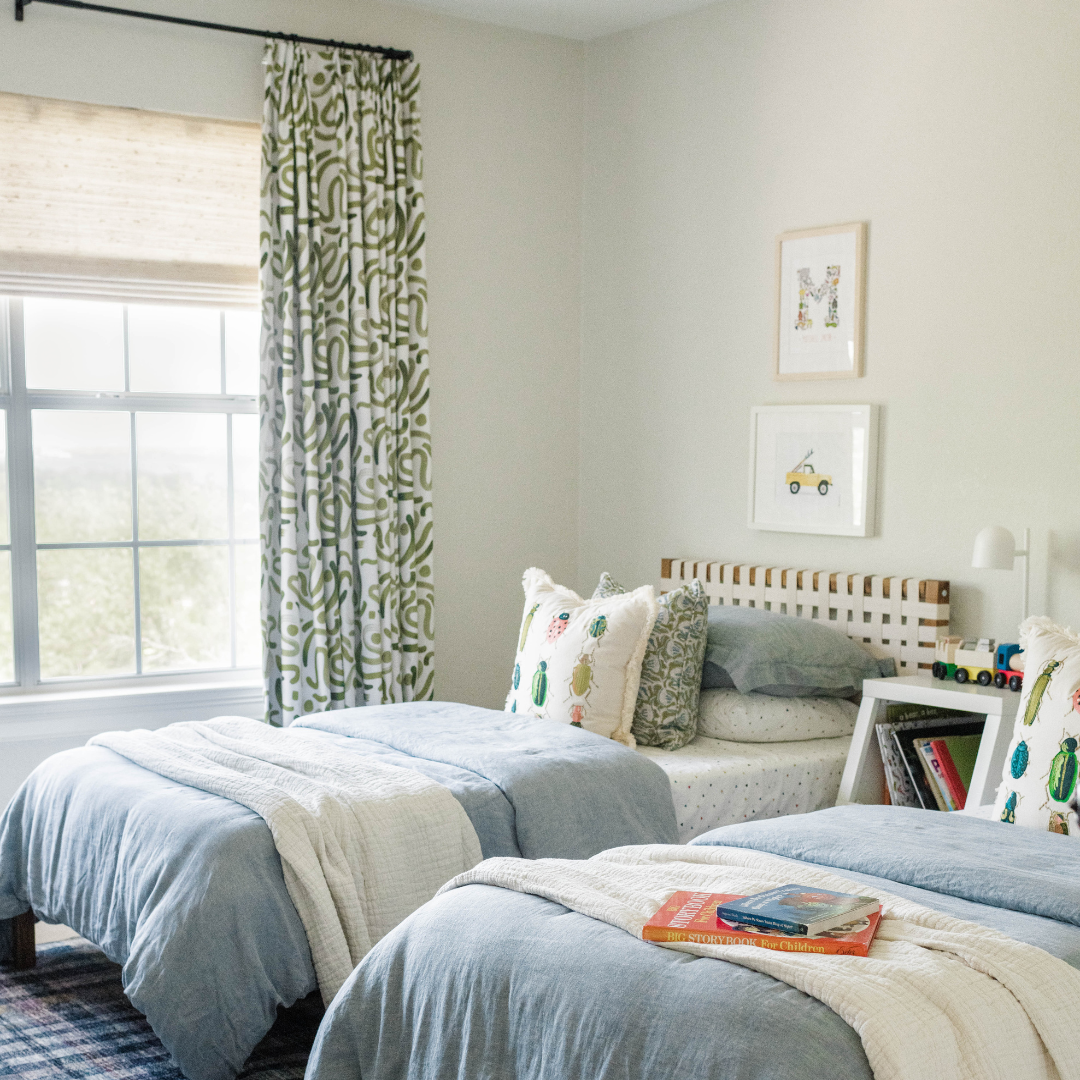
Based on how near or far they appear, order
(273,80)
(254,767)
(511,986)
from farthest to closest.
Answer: (273,80), (254,767), (511,986)

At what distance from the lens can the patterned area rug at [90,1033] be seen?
256 cm

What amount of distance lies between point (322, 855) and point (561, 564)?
8.07ft

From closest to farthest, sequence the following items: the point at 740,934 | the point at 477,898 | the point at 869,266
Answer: the point at 740,934 → the point at 477,898 → the point at 869,266

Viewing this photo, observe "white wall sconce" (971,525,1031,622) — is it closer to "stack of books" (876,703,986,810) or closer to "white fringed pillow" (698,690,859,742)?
"stack of books" (876,703,986,810)

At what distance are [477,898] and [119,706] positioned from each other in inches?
91.1

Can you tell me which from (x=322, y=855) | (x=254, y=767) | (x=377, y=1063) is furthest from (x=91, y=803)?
(x=377, y=1063)

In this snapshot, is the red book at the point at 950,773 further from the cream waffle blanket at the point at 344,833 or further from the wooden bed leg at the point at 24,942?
the wooden bed leg at the point at 24,942

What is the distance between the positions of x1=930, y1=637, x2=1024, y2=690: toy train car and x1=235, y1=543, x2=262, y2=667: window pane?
221 centimetres

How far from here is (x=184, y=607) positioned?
13.8 feet

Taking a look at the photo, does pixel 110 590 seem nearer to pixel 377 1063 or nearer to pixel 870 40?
pixel 377 1063

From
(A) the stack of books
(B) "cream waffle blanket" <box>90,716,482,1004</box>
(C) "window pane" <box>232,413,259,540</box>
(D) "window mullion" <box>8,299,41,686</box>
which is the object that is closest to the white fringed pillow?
(A) the stack of books

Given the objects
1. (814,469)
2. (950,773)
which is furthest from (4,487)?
(950,773)

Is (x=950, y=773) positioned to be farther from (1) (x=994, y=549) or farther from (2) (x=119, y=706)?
(2) (x=119, y=706)

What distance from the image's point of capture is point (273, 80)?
13.2 feet
